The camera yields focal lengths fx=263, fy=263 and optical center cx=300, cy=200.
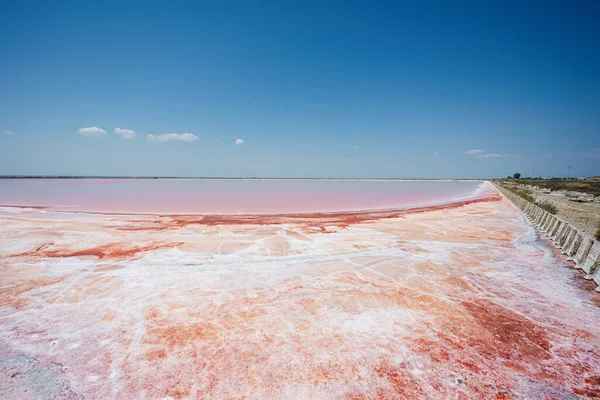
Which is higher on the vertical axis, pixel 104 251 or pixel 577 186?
pixel 577 186

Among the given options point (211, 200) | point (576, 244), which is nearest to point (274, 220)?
point (576, 244)

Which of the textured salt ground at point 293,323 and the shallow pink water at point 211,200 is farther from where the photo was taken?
the shallow pink water at point 211,200

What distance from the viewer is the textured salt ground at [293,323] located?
2912 millimetres

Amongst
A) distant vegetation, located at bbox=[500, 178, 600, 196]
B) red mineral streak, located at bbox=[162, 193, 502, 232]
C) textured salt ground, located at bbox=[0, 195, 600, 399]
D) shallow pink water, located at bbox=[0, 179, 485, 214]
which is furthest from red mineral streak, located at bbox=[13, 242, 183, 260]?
distant vegetation, located at bbox=[500, 178, 600, 196]

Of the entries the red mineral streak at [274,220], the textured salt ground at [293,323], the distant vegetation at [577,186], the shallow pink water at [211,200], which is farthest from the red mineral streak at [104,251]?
the distant vegetation at [577,186]

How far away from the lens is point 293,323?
4020 millimetres

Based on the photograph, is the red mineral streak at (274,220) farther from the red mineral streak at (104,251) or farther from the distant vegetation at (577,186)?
the distant vegetation at (577,186)

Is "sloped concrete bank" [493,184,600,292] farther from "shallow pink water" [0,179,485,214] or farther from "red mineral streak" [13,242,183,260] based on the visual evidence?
"red mineral streak" [13,242,183,260]

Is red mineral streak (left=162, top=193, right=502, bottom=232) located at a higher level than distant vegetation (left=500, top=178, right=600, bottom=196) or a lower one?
lower

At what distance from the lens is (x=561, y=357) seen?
10.9 feet

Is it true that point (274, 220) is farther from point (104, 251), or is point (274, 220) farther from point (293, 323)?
point (293, 323)

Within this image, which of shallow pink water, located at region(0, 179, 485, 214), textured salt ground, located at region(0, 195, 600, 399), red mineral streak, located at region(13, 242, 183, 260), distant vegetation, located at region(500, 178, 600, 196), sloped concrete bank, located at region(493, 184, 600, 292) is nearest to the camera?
textured salt ground, located at region(0, 195, 600, 399)

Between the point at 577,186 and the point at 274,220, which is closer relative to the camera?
the point at 274,220

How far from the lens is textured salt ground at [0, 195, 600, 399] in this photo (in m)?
2.91
